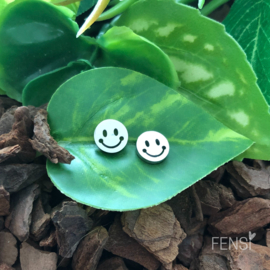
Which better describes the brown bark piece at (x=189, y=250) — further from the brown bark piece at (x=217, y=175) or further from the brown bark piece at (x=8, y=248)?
the brown bark piece at (x=8, y=248)

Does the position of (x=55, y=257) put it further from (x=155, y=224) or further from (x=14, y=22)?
(x=14, y=22)

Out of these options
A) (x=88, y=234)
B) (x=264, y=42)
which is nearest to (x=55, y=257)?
(x=88, y=234)

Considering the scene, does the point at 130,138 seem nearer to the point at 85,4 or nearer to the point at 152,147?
the point at 152,147

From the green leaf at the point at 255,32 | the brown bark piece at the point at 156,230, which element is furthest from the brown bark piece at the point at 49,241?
the green leaf at the point at 255,32

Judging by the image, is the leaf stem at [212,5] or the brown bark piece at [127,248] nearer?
the brown bark piece at [127,248]

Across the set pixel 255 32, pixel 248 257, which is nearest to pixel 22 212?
pixel 248 257

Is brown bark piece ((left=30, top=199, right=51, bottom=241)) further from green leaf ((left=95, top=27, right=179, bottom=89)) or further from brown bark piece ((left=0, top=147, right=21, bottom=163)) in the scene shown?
green leaf ((left=95, top=27, right=179, bottom=89))
